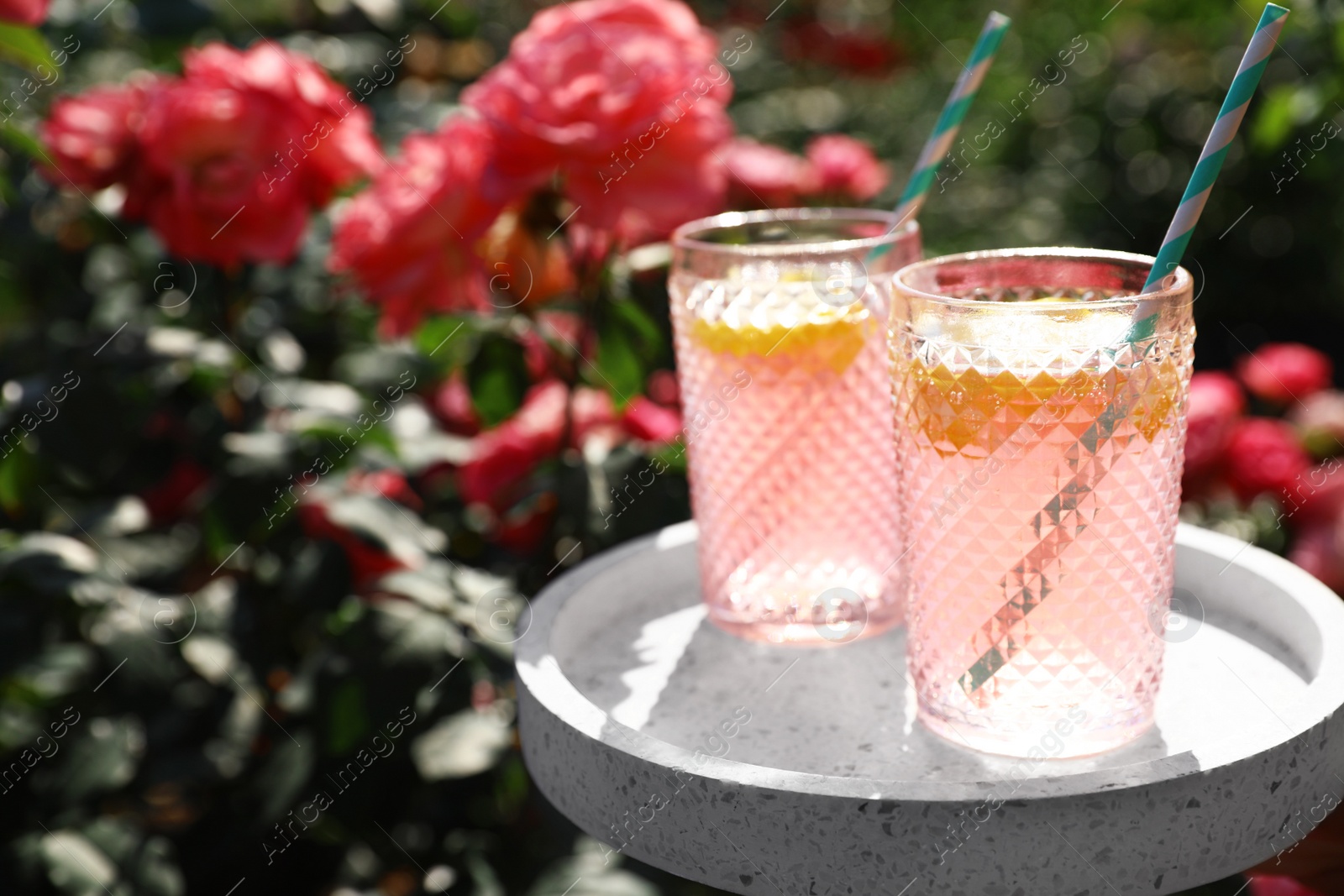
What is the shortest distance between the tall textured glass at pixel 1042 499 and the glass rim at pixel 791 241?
0.33 feet

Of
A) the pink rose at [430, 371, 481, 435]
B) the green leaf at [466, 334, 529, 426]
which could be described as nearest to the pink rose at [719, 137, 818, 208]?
the pink rose at [430, 371, 481, 435]

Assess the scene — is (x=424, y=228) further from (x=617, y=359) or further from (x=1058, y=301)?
(x=1058, y=301)

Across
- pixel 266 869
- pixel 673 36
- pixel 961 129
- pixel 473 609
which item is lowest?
pixel 961 129

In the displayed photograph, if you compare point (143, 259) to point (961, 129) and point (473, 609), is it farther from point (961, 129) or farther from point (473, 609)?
point (961, 129)

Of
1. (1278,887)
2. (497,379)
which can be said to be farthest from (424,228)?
(1278,887)

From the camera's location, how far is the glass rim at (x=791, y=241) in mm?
942

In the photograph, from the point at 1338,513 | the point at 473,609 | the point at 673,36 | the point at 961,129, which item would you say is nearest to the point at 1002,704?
the point at 473,609

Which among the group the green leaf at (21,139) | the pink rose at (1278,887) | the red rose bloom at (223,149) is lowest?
the pink rose at (1278,887)

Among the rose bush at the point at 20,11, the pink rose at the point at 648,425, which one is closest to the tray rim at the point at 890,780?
the pink rose at the point at 648,425

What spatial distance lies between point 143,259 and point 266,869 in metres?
0.74

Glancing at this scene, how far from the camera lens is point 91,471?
47.6 inches

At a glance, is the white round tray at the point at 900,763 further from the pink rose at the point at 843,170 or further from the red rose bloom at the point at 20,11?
the pink rose at the point at 843,170

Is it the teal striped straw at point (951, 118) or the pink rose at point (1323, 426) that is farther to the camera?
the pink rose at point (1323, 426)

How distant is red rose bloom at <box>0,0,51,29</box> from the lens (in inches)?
45.5
